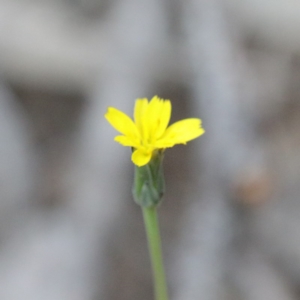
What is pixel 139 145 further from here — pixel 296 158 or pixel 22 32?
pixel 22 32

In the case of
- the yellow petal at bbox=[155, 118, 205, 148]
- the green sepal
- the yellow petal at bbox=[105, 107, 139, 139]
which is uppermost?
the yellow petal at bbox=[105, 107, 139, 139]

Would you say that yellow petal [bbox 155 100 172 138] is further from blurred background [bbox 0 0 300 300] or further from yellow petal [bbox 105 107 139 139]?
blurred background [bbox 0 0 300 300]

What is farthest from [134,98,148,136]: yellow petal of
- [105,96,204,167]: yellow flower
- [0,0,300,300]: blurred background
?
[0,0,300,300]: blurred background

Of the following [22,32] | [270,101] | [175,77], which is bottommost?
[270,101]

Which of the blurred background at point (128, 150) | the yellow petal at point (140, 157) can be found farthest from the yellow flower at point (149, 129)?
the blurred background at point (128, 150)

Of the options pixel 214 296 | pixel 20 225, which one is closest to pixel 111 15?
pixel 20 225

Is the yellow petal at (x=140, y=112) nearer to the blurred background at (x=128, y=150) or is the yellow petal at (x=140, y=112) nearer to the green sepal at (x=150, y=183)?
the green sepal at (x=150, y=183)

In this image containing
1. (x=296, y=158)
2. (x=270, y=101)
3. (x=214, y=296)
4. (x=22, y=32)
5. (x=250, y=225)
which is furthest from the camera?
(x=22, y=32)
